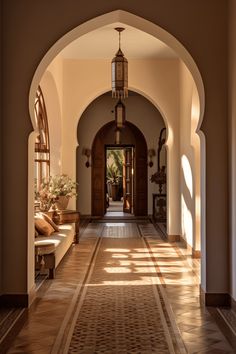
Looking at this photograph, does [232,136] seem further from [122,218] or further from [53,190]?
[122,218]

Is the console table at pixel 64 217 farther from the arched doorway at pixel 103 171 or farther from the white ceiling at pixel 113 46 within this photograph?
the arched doorway at pixel 103 171

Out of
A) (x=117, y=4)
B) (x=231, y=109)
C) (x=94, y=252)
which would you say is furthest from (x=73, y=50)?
(x=231, y=109)

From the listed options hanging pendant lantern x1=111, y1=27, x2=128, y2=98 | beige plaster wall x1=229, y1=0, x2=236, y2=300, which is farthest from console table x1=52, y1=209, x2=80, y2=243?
beige plaster wall x1=229, y1=0, x2=236, y2=300

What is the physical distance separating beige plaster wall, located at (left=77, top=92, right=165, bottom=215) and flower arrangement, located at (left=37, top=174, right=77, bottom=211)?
21.4ft

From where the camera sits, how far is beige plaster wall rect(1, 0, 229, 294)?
620cm

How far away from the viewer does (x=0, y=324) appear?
5395mm

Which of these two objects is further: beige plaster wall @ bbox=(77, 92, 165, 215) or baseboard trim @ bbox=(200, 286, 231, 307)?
beige plaster wall @ bbox=(77, 92, 165, 215)

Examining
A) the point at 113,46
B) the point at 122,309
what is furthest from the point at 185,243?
the point at 122,309

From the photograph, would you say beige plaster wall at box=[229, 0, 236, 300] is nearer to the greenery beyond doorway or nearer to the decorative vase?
the decorative vase

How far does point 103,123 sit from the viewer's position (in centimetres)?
1816

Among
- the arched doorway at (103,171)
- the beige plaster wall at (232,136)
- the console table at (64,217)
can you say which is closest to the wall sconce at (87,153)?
the arched doorway at (103,171)

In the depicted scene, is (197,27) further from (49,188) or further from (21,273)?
(49,188)

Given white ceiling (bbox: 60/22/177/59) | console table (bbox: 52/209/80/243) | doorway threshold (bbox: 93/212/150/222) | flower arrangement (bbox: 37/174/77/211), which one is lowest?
doorway threshold (bbox: 93/212/150/222)

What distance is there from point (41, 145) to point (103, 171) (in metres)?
6.84
